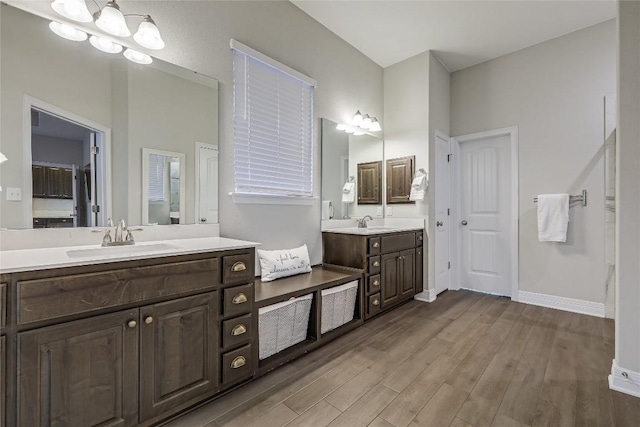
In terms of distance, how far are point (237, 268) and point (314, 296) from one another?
79 centimetres

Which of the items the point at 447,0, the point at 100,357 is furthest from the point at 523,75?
the point at 100,357

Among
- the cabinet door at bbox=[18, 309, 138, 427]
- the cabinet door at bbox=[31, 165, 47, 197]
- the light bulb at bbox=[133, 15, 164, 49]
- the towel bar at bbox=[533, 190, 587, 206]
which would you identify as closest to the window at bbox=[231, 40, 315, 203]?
the light bulb at bbox=[133, 15, 164, 49]

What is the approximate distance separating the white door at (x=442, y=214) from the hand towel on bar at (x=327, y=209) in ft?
4.69

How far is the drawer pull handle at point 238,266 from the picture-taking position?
5.68 feet

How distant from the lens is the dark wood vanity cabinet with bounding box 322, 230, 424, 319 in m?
2.82

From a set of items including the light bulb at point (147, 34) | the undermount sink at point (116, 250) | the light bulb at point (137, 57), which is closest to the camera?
the undermount sink at point (116, 250)

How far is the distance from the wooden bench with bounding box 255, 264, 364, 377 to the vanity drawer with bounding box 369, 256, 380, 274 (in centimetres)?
15

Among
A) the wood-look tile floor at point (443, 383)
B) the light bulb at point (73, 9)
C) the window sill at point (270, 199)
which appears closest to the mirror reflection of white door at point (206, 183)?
the window sill at point (270, 199)

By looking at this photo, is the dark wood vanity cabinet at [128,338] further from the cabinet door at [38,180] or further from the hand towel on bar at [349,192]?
the hand towel on bar at [349,192]

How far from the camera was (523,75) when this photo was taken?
3537 mm

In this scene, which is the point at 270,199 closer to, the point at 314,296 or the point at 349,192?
the point at 314,296

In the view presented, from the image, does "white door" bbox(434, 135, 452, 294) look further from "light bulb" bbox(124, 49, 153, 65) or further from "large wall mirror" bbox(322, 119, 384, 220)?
"light bulb" bbox(124, 49, 153, 65)

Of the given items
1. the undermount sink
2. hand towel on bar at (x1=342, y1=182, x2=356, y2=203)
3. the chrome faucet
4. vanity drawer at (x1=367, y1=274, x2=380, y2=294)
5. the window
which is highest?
the window

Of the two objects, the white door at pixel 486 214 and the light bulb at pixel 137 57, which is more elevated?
the light bulb at pixel 137 57
